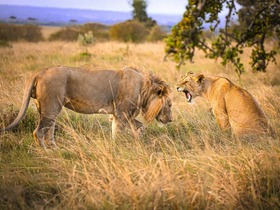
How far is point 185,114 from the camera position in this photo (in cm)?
584

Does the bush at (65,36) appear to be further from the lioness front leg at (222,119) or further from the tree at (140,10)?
the lioness front leg at (222,119)

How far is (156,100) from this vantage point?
510 cm

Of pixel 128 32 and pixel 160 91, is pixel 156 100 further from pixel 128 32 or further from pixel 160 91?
pixel 128 32

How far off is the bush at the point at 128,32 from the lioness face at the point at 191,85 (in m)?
19.8

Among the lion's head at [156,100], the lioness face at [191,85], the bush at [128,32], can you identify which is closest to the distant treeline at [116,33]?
the bush at [128,32]

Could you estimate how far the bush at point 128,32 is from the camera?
25.4m

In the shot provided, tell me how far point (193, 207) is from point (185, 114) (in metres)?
3.09

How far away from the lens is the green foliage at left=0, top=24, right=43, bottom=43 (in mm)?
23125

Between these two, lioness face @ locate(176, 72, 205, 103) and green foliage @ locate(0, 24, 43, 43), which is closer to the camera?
lioness face @ locate(176, 72, 205, 103)

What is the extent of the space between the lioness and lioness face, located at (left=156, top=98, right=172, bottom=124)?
2.17 feet

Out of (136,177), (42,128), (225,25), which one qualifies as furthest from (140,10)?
(136,177)

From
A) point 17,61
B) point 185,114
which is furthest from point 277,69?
point 17,61

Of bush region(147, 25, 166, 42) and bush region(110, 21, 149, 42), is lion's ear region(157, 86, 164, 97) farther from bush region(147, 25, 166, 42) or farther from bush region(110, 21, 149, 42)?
bush region(147, 25, 166, 42)

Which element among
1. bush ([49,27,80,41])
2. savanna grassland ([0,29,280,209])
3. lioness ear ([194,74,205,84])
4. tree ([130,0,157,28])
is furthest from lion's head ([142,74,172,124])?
tree ([130,0,157,28])
